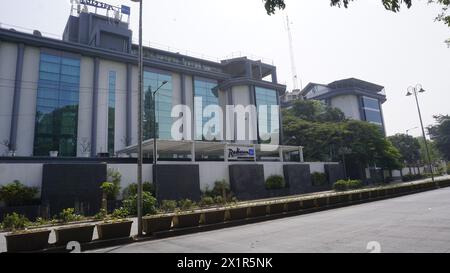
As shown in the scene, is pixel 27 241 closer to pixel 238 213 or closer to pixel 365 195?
pixel 238 213

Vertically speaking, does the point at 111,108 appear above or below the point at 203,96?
below

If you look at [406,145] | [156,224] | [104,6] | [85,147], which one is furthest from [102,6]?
[406,145]

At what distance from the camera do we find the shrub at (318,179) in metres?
43.9

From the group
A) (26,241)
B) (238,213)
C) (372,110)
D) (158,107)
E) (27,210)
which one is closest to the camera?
(26,241)

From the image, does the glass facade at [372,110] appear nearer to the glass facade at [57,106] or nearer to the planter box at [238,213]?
the glass facade at [57,106]

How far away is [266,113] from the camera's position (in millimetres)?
56781

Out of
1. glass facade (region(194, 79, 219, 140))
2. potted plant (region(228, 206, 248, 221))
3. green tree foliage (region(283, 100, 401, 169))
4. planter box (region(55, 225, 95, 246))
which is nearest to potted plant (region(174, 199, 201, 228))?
potted plant (region(228, 206, 248, 221))

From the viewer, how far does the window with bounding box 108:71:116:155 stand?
42938mm

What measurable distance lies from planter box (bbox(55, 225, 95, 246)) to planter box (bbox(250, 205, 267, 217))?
8.77 metres

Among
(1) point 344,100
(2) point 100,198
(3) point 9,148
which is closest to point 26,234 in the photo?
(2) point 100,198

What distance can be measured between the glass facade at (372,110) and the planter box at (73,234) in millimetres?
79752

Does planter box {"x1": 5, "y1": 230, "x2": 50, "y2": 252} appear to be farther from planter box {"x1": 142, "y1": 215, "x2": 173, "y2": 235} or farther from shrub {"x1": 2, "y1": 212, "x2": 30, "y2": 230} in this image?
shrub {"x1": 2, "y1": 212, "x2": 30, "y2": 230}

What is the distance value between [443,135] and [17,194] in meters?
86.5
